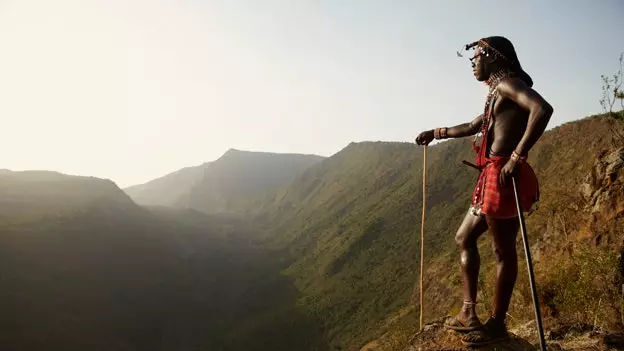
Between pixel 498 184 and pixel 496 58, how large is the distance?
116 centimetres

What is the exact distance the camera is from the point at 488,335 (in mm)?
3291

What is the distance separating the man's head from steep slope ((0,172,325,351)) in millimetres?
27119

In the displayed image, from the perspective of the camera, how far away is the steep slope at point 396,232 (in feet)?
69.6

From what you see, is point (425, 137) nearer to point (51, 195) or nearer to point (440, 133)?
point (440, 133)

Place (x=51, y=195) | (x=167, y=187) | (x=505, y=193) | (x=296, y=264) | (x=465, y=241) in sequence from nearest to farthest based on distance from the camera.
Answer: (x=505, y=193), (x=465, y=241), (x=296, y=264), (x=51, y=195), (x=167, y=187)

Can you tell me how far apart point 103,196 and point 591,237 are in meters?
59.4

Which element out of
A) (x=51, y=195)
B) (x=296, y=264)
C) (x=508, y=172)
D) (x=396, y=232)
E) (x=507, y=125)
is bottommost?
(x=296, y=264)

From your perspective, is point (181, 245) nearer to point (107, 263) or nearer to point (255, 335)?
point (107, 263)

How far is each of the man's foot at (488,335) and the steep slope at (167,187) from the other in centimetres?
13639

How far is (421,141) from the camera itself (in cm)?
420

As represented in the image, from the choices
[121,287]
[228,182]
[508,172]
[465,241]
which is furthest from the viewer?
[228,182]

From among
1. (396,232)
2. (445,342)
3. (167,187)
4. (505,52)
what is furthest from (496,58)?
(167,187)

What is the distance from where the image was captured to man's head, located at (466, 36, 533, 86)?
10.8ft

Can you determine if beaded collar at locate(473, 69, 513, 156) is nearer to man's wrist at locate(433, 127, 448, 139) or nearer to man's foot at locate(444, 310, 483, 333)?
man's wrist at locate(433, 127, 448, 139)
